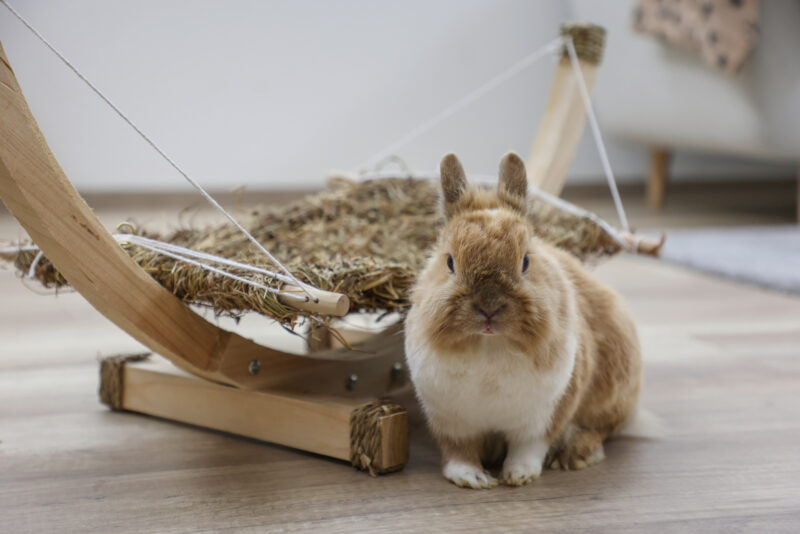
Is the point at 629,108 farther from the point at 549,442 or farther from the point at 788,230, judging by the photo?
the point at 549,442

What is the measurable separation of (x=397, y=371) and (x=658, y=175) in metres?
2.87

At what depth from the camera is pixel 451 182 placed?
1.17 meters

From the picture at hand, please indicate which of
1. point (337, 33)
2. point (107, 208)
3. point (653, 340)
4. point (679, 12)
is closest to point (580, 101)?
point (653, 340)

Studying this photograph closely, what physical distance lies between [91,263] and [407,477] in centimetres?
49

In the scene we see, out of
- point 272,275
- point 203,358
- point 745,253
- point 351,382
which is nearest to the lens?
point 272,275

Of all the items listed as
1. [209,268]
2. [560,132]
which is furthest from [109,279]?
[560,132]

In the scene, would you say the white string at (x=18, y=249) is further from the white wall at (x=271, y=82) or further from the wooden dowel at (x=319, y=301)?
the white wall at (x=271, y=82)

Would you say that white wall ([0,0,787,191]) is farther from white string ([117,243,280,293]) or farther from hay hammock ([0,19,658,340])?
white string ([117,243,280,293])

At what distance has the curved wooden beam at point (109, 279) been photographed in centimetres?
99

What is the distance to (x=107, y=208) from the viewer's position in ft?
12.5

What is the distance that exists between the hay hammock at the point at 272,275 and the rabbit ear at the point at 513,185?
50 mm

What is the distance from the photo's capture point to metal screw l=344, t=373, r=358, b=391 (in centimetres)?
143

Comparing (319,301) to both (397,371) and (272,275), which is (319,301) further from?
(397,371)

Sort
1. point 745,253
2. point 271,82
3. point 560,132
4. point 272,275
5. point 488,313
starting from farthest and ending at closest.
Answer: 1. point 271,82
2. point 745,253
3. point 560,132
4. point 272,275
5. point 488,313
